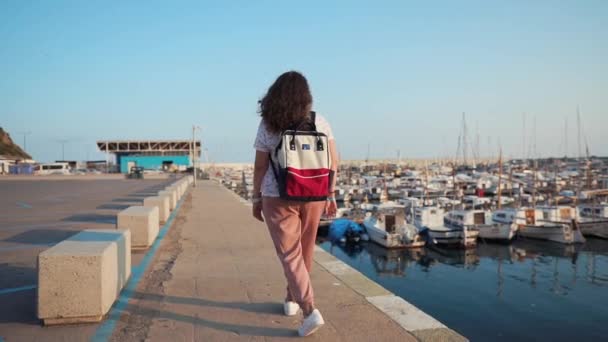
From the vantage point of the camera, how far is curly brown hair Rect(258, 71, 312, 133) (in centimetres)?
343

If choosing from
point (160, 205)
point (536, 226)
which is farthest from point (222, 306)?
point (536, 226)

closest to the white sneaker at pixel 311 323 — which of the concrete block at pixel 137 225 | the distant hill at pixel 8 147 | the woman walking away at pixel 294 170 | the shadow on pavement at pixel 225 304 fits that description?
the woman walking away at pixel 294 170

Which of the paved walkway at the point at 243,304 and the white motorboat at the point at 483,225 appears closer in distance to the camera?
the paved walkway at the point at 243,304

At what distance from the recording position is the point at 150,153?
78875 millimetres

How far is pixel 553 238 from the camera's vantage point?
1273 inches

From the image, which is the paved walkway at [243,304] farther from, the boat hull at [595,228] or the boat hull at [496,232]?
the boat hull at [595,228]

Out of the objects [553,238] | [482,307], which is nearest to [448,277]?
[482,307]

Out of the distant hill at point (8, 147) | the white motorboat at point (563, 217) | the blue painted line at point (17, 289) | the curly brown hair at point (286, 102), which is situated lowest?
the white motorboat at point (563, 217)

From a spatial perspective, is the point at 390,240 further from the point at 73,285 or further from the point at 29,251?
the point at 73,285

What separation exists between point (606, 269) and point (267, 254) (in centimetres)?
2517

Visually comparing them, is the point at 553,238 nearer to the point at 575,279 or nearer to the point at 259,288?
the point at 575,279

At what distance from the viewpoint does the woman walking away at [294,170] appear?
3.41 meters

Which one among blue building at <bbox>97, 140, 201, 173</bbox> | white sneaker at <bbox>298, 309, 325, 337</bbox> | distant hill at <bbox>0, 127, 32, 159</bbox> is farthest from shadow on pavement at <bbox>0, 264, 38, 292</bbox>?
distant hill at <bbox>0, 127, 32, 159</bbox>

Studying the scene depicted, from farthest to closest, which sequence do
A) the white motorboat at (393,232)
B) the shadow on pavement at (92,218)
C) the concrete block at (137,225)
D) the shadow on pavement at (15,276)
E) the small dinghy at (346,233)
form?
the small dinghy at (346,233) < the white motorboat at (393,232) < the shadow on pavement at (92,218) < the concrete block at (137,225) < the shadow on pavement at (15,276)
